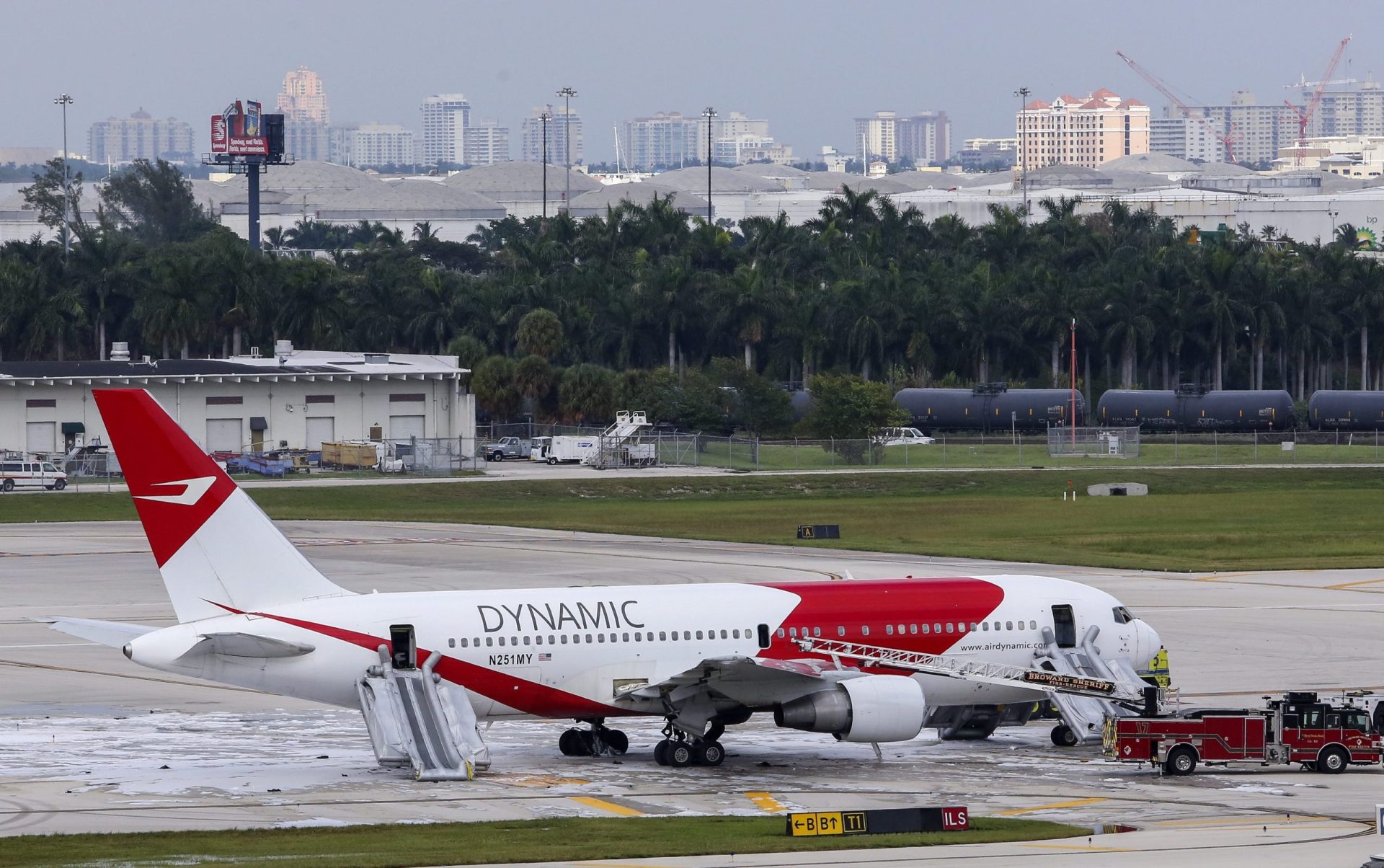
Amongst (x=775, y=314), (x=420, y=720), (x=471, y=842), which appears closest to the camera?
(x=471, y=842)

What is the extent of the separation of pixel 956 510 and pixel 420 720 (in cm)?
6051

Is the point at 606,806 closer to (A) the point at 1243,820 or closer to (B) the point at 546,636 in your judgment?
(B) the point at 546,636

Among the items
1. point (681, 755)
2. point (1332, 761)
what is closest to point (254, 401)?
point (681, 755)

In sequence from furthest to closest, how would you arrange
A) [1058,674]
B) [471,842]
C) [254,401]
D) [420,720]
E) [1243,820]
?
[254,401] < [1058,674] < [420,720] < [1243,820] < [471,842]

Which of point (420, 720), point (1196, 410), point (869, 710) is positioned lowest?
point (420, 720)

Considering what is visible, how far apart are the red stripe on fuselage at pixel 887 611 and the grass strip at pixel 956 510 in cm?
3391

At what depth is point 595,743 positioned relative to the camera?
128 ft

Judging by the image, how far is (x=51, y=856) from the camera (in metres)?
28.6

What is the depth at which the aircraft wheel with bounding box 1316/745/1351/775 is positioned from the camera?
1444 inches

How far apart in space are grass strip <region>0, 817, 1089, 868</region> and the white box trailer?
89882mm

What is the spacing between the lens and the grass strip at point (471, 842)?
28.5 m

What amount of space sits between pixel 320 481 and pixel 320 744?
219ft

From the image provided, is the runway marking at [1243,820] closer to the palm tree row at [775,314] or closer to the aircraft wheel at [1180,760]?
the aircraft wheel at [1180,760]

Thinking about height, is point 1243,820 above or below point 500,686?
below
